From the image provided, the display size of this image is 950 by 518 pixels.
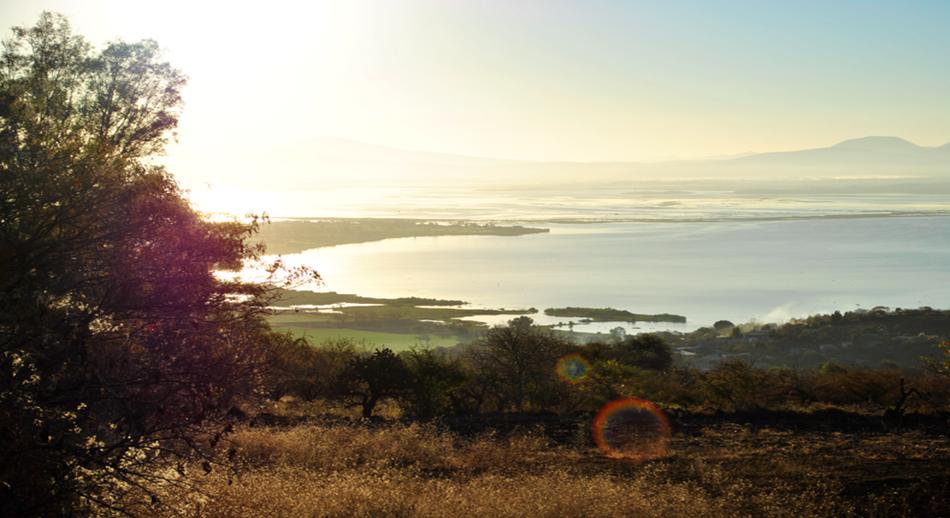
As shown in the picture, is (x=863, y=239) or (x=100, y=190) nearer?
(x=100, y=190)

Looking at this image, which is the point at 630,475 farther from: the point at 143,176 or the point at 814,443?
the point at 143,176

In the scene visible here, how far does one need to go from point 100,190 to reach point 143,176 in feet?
3.65

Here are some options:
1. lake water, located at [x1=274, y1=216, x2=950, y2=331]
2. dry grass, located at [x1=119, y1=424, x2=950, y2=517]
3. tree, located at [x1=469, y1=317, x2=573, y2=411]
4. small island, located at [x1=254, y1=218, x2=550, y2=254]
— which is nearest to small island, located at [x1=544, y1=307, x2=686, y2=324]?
lake water, located at [x1=274, y1=216, x2=950, y2=331]

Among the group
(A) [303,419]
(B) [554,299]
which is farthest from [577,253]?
(A) [303,419]

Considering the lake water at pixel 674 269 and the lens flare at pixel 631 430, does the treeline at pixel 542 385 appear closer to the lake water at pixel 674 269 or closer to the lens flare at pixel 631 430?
the lens flare at pixel 631 430

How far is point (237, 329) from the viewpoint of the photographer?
6879 mm

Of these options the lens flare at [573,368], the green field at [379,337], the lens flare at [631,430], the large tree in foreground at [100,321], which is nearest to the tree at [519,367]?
the lens flare at [573,368]

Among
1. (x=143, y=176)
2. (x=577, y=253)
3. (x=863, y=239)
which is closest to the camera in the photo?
(x=143, y=176)

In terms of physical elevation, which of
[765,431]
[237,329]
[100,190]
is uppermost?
[100,190]

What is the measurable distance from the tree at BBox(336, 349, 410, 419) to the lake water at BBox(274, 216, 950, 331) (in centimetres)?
3077

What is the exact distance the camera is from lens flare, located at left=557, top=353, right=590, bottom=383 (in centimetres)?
2047

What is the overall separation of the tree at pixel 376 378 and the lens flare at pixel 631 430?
16.7 feet

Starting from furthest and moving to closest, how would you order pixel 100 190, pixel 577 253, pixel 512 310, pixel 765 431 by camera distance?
1. pixel 577 253
2. pixel 512 310
3. pixel 765 431
4. pixel 100 190

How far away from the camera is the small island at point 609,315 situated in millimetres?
52188
